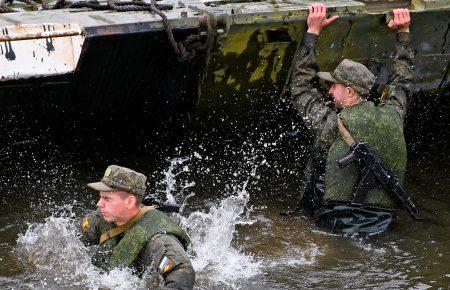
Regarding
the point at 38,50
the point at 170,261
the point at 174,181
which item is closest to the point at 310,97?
the point at 174,181

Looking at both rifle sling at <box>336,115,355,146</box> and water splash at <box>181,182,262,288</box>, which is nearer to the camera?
water splash at <box>181,182,262,288</box>

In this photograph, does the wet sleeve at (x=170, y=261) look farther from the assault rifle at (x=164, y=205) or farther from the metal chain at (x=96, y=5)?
the metal chain at (x=96, y=5)

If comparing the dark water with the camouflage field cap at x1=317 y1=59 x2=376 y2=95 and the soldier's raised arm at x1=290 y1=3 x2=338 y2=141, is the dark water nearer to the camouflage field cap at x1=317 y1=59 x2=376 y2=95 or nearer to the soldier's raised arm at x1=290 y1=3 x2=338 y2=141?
the soldier's raised arm at x1=290 y1=3 x2=338 y2=141

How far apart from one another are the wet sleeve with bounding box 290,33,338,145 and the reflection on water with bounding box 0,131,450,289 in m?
0.73

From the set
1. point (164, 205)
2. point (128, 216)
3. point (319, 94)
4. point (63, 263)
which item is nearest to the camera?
point (128, 216)

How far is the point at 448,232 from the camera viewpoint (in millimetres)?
6305

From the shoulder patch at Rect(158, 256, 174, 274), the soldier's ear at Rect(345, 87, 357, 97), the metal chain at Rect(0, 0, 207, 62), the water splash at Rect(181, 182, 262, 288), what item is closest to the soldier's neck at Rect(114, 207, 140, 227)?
the shoulder patch at Rect(158, 256, 174, 274)

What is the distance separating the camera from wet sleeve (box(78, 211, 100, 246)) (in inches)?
195

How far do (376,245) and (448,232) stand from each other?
62 cm

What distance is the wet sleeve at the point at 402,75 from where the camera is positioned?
620cm

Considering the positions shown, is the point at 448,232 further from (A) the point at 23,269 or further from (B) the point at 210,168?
(A) the point at 23,269

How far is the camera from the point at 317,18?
6004 mm

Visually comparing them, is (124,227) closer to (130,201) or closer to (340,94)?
(130,201)

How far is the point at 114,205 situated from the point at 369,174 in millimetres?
1911
